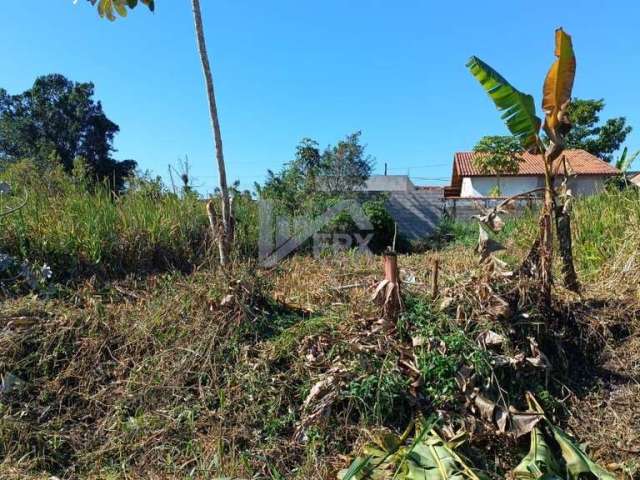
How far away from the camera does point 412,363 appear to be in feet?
9.50

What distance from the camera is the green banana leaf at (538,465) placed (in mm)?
2266

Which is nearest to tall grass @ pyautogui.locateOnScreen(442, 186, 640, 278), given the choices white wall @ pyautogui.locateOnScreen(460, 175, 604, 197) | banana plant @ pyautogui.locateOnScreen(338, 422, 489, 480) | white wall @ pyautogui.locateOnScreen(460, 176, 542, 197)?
banana plant @ pyautogui.locateOnScreen(338, 422, 489, 480)

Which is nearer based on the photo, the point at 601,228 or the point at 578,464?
the point at 578,464

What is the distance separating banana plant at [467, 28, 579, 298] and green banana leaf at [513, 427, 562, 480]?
1.60m

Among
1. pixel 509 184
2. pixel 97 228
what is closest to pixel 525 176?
pixel 509 184

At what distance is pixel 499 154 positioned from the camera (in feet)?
66.2

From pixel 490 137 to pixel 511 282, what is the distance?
19.3 m

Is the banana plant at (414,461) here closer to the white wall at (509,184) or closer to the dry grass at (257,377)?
the dry grass at (257,377)

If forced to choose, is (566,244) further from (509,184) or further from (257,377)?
(509,184)

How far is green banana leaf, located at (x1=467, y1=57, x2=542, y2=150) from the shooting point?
143 inches

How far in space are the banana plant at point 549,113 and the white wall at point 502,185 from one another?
68.7 feet

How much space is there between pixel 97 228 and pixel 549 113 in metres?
5.02

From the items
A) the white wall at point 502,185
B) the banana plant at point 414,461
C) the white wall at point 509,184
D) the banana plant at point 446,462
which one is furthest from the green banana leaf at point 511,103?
the white wall at point 502,185

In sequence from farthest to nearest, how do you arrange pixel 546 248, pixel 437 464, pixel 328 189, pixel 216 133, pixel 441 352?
pixel 328 189 → pixel 216 133 → pixel 546 248 → pixel 441 352 → pixel 437 464
